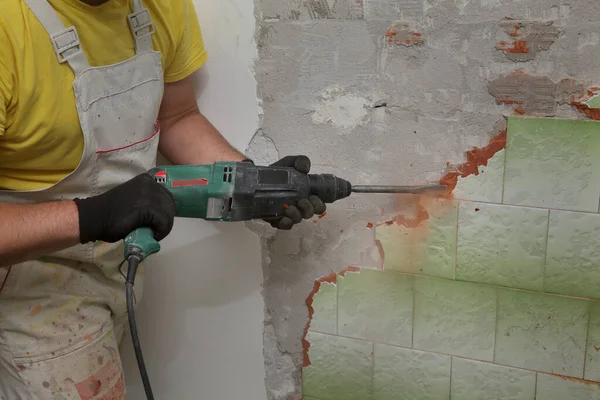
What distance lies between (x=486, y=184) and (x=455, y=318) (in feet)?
1.12

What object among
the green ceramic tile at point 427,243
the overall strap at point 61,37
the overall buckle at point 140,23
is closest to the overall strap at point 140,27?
the overall buckle at point 140,23

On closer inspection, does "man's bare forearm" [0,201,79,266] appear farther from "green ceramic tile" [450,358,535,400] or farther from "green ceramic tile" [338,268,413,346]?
"green ceramic tile" [450,358,535,400]

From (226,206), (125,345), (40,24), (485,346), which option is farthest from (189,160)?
(485,346)

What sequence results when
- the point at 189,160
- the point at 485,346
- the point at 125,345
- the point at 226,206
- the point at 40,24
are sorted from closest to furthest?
the point at 40,24, the point at 226,206, the point at 485,346, the point at 189,160, the point at 125,345

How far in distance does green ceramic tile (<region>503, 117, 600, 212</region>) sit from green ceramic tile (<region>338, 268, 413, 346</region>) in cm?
37

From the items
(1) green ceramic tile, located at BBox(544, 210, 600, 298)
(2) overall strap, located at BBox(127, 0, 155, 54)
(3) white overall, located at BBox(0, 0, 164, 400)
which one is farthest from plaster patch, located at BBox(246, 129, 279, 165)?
(1) green ceramic tile, located at BBox(544, 210, 600, 298)

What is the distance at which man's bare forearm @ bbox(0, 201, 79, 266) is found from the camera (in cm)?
126

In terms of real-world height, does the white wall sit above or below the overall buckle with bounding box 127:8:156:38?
below

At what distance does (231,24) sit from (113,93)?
38 cm

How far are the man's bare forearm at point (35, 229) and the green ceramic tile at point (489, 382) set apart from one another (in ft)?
3.15

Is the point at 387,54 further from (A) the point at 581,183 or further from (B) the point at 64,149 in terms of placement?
(B) the point at 64,149

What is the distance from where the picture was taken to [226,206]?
1414mm

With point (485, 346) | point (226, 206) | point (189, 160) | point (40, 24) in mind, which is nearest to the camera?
point (40, 24)

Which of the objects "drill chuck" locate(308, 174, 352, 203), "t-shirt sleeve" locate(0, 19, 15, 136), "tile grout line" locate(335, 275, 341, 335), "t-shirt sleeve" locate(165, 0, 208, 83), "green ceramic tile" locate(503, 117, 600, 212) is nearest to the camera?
"t-shirt sleeve" locate(0, 19, 15, 136)
